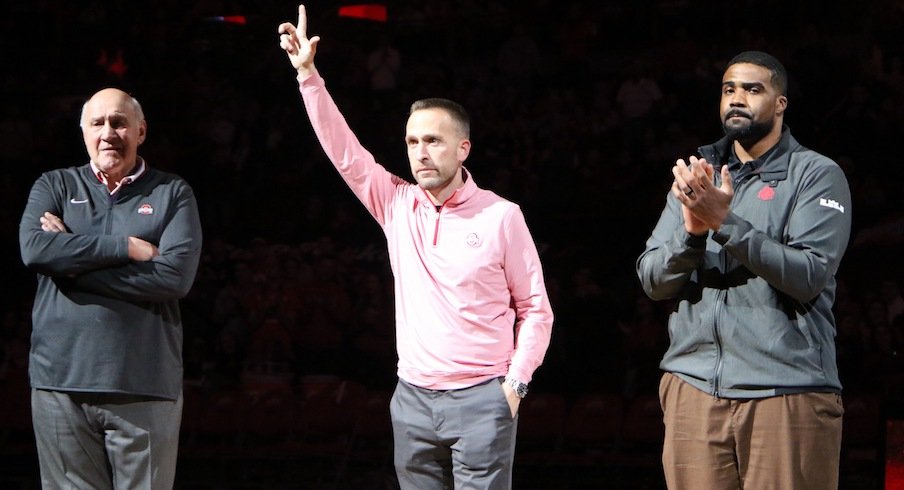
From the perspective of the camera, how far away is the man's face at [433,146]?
350 centimetres

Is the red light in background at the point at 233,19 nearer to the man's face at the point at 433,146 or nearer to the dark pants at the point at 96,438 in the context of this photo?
the dark pants at the point at 96,438

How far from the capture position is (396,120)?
1030 cm

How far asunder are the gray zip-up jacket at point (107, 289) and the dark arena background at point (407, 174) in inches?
117

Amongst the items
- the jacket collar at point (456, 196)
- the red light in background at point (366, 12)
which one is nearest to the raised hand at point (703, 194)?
the jacket collar at point (456, 196)

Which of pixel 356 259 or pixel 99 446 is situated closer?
pixel 99 446

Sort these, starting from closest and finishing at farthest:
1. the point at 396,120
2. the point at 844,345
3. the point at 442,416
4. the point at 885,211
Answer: the point at 442,416
the point at 844,345
the point at 885,211
the point at 396,120

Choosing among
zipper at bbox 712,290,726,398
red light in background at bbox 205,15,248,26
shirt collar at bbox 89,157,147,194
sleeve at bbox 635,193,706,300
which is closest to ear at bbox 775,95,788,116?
sleeve at bbox 635,193,706,300

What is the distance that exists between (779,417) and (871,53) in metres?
7.43

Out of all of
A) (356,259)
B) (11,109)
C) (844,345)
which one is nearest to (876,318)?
(844,345)

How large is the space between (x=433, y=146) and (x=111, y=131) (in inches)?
45.0

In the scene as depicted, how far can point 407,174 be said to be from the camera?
9508mm

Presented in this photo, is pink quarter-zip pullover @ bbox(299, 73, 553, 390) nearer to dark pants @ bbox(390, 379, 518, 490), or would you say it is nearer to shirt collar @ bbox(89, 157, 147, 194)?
dark pants @ bbox(390, 379, 518, 490)

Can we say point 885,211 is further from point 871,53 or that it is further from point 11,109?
point 11,109

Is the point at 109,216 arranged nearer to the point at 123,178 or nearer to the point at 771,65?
the point at 123,178
